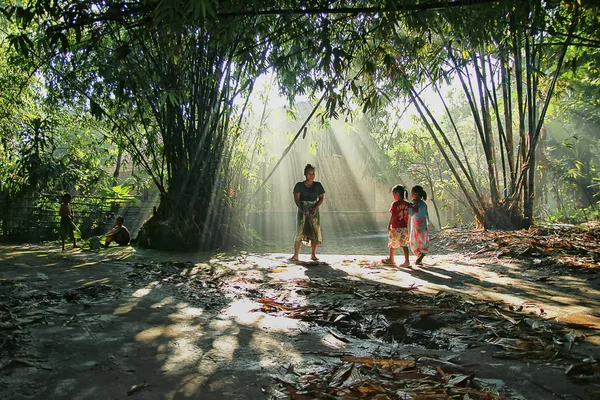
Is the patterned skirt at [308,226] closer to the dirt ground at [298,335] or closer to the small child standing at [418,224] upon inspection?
the small child standing at [418,224]

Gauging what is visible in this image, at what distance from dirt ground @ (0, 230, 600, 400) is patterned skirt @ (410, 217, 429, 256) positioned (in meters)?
1.09

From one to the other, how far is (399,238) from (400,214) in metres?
0.34

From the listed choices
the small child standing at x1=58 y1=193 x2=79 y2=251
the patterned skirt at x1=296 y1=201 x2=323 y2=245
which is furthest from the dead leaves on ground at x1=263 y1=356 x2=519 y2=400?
the small child standing at x1=58 y1=193 x2=79 y2=251

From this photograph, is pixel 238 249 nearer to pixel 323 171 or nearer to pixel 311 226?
pixel 311 226

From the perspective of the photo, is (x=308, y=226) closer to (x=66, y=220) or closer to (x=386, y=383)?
(x=386, y=383)

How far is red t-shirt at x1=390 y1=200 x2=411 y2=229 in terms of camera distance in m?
6.27

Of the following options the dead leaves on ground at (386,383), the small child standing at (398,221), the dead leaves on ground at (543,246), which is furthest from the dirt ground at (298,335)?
the small child standing at (398,221)

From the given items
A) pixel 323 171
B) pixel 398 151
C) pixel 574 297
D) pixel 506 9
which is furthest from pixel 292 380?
pixel 323 171

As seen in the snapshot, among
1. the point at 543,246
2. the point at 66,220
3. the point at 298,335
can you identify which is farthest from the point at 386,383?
the point at 66,220

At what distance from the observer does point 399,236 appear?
20.5ft

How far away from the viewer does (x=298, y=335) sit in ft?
8.97

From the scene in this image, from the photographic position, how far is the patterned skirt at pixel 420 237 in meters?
6.11

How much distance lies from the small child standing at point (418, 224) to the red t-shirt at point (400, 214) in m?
0.07

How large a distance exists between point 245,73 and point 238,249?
320 centimetres
